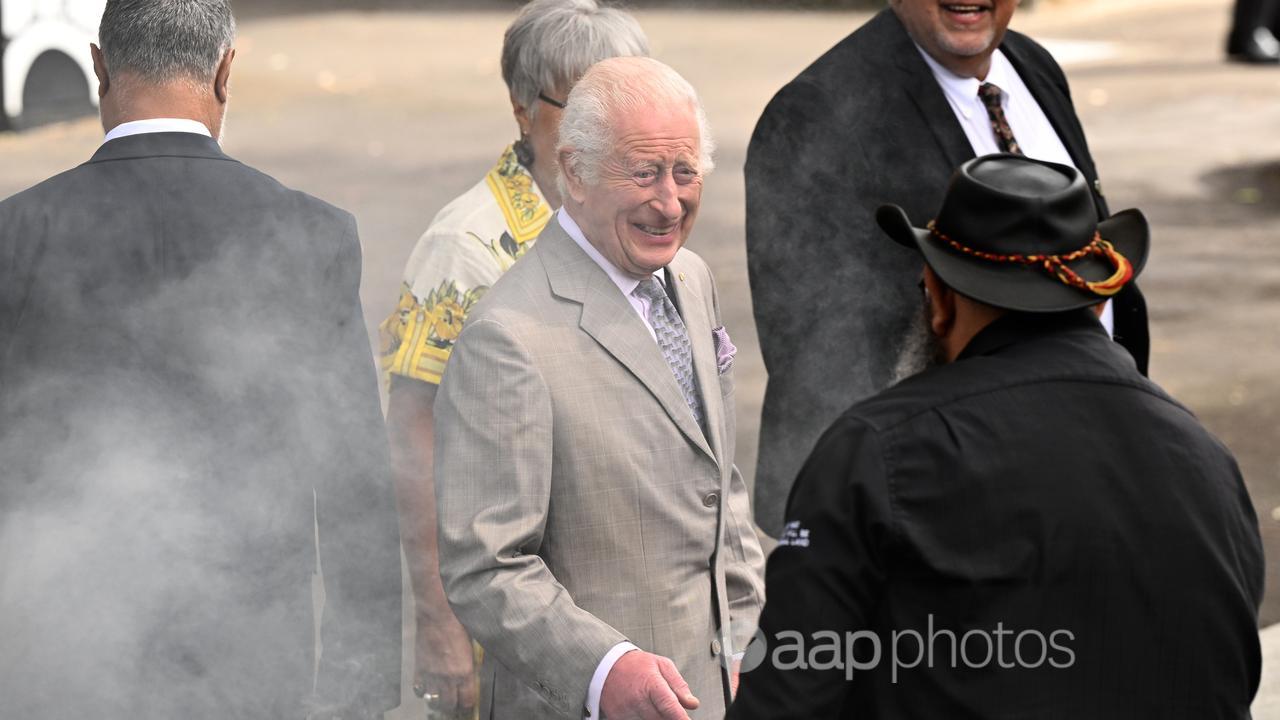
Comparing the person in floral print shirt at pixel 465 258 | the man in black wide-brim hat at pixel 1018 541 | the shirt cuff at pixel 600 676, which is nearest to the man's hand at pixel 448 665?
the person in floral print shirt at pixel 465 258

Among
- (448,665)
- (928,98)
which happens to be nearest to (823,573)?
(448,665)

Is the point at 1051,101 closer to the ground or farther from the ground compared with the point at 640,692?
farther from the ground

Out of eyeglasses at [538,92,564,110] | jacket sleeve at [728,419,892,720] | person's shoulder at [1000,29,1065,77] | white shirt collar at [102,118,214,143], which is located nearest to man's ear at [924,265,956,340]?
jacket sleeve at [728,419,892,720]

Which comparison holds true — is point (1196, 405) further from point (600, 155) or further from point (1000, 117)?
point (600, 155)

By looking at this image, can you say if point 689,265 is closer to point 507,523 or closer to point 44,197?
point 507,523

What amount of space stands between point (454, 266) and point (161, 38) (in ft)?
2.22

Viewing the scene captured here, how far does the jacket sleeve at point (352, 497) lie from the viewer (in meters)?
2.54

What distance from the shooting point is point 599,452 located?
2.40 m

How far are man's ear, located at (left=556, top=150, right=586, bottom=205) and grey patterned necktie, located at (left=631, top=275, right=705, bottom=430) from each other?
17 cm

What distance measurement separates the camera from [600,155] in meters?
2.45

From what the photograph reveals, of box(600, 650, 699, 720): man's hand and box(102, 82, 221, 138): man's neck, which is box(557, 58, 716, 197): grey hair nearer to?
box(102, 82, 221, 138): man's neck

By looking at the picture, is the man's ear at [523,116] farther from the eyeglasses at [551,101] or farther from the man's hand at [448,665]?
the man's hand at [448,665]

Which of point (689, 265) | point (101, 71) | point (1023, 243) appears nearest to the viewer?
point (1023, 243)

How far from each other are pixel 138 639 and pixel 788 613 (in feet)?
3.58
